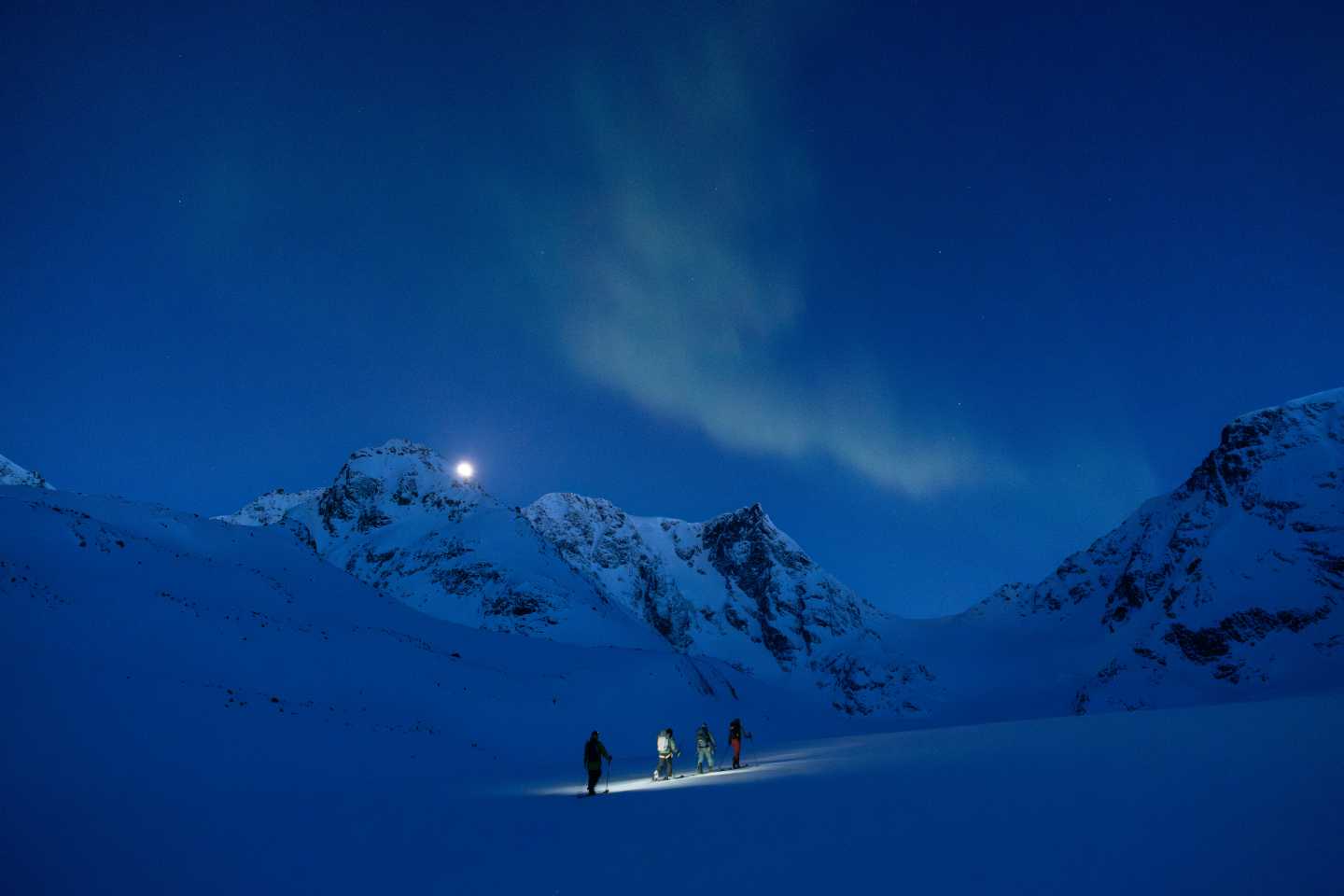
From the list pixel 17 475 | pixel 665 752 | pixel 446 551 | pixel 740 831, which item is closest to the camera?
pixel 740 831

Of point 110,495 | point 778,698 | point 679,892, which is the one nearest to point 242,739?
point 679,892

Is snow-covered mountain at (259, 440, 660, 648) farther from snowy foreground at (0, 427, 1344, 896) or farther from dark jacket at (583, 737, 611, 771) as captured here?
dark jacket at (583, 737, 611, 771)

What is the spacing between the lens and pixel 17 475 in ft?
462

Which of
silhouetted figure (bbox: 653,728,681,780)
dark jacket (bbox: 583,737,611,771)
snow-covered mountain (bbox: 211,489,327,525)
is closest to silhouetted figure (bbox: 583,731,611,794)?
dark jacket (bbox: 583,737,611,771)

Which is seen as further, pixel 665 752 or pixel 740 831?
pixel 665 752

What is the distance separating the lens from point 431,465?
13525 centimetres

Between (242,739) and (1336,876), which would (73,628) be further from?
(1336,876)

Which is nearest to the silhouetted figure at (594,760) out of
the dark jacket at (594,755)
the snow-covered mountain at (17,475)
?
the dark jacket at (594,755)

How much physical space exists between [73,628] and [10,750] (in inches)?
446

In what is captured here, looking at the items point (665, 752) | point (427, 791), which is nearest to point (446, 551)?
point (665, 752)

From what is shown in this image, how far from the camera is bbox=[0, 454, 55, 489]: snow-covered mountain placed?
134500 millimetres

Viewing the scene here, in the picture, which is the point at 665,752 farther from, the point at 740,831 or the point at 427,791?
the point at 740,831

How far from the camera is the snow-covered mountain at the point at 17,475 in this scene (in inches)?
5295

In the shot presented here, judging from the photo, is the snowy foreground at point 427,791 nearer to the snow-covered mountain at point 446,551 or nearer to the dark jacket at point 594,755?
the dark jacket at point 594,755
